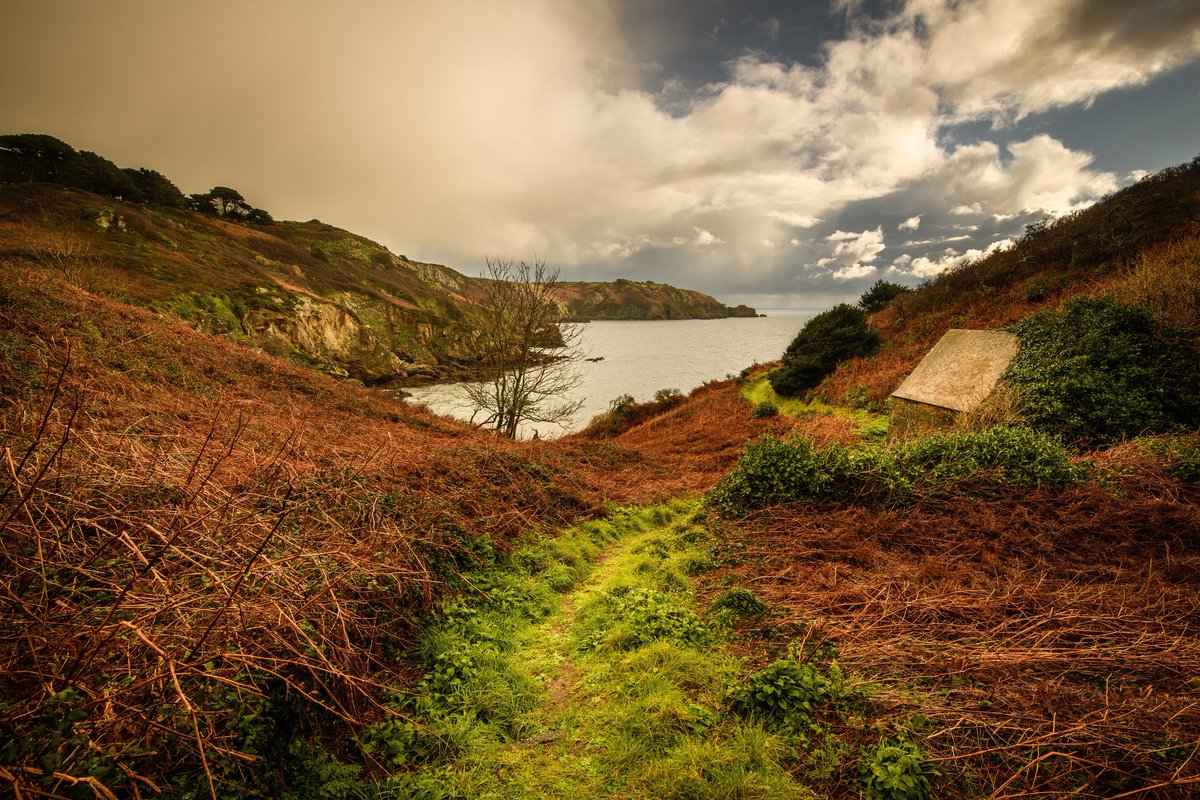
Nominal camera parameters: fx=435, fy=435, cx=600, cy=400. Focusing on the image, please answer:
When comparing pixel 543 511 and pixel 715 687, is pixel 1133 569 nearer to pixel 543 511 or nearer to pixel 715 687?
pixel 715 687

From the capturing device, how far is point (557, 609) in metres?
5.97

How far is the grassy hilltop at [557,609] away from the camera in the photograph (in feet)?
8.90

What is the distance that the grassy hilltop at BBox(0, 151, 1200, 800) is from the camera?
2.71 meters

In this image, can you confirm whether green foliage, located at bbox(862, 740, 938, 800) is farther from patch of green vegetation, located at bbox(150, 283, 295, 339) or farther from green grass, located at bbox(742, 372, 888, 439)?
patch of green vegetation, located at bbox(150, 283, 295, 339)

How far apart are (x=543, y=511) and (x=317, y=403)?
29.5 ft

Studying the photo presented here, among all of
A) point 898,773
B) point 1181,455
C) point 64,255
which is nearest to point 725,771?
point 898,773

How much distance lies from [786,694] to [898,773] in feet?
2.87

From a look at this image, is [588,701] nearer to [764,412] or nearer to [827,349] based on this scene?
[764,412]

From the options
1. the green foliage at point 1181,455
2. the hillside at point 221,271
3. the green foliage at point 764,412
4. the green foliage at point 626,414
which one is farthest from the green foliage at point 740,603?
the green foliage at point 626,414

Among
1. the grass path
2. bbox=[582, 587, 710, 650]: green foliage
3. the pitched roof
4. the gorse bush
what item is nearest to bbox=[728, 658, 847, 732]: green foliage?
the grass path

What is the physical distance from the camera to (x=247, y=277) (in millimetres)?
37500

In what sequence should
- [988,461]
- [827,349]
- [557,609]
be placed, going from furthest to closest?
[827,349], [988,461], [557,609]

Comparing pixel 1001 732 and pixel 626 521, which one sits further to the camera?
→ pixel 626 521

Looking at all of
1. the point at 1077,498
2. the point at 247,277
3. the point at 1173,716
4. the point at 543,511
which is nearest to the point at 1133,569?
the point at 1077,498
